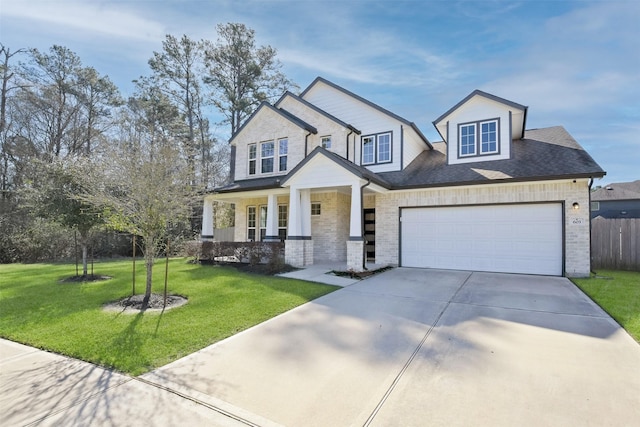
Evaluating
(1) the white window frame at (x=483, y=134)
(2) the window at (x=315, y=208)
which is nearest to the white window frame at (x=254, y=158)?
(2) the window at (x=315, y=208)

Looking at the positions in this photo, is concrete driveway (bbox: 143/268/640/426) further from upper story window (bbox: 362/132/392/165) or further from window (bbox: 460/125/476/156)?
upper story window (bbox: 362/132/392/165)

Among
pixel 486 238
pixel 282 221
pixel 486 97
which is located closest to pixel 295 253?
pixel 282 221

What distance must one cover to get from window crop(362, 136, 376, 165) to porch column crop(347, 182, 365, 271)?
3843 mm

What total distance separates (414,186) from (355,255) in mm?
3629

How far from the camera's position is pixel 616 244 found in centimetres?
1194

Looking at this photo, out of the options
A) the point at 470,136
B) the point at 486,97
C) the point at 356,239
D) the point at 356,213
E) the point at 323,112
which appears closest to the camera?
the point at 356,239

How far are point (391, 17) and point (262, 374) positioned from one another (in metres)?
11.0

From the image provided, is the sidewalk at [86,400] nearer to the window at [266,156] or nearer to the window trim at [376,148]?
the window trim at [376,148]

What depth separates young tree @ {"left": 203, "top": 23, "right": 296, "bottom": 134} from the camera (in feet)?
81.6

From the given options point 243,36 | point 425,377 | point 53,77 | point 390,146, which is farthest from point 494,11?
point 53,77

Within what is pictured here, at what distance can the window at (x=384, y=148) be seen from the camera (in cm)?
1395

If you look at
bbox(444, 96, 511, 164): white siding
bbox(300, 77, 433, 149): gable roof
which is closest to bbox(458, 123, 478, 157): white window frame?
bbox(444, 96, 511, 164): white siding

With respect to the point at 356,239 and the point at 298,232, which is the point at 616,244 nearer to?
the point at 356,239

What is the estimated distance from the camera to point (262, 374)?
3689mm
